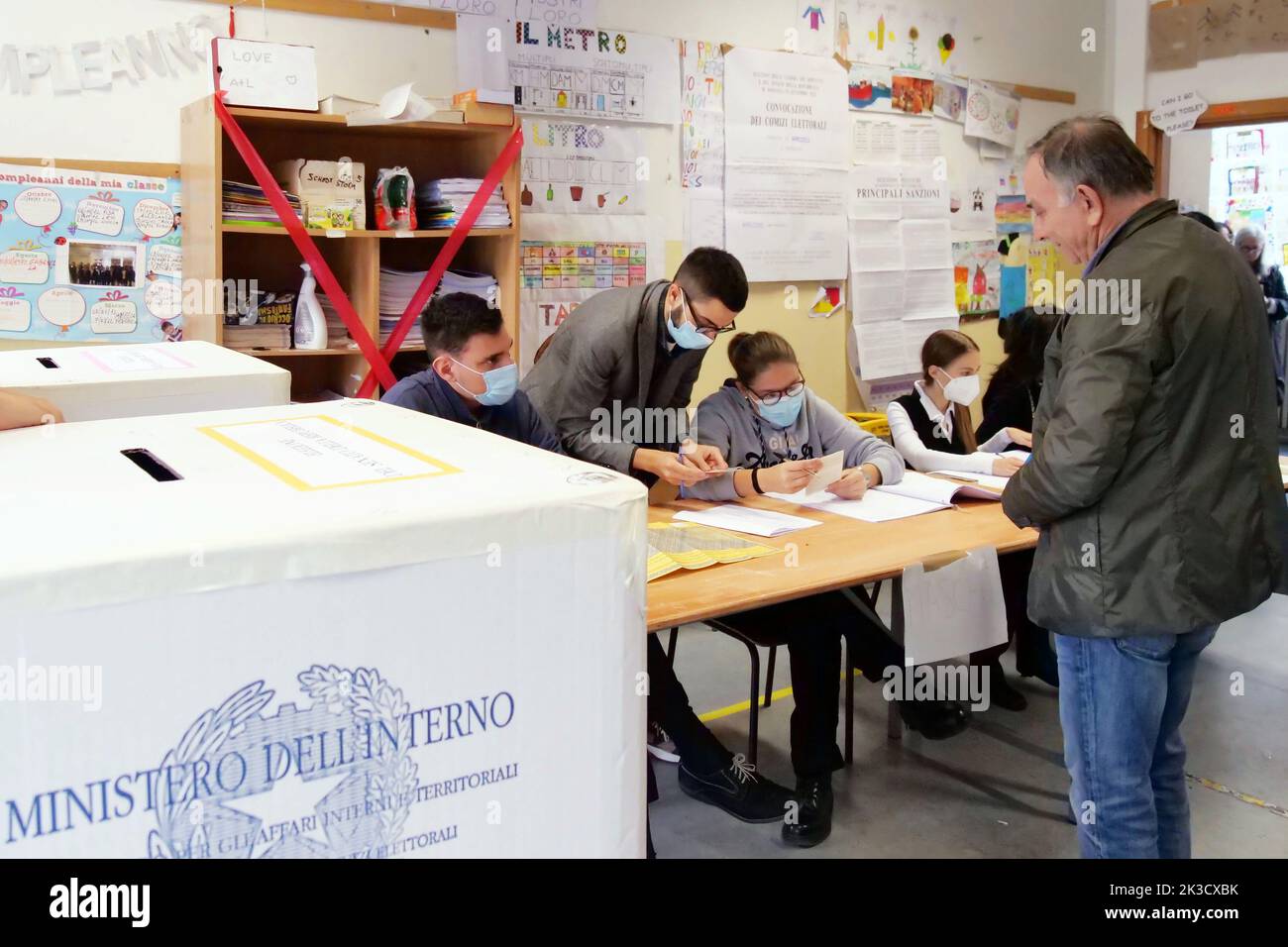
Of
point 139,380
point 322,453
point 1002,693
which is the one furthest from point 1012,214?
point 322,453

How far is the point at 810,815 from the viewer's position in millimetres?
2602

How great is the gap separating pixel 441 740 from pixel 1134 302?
4.89 ft

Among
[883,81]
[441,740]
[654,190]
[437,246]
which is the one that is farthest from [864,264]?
[441,740]

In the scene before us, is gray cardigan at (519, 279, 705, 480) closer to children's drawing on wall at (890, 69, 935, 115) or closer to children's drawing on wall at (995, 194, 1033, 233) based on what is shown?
children's drawing on wall at (890, 69, 935, 115)

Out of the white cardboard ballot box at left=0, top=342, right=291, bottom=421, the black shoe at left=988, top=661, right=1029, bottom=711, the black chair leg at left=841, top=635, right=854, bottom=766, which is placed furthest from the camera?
the black shoe at left=988, top=661, right=1029, bottom=711

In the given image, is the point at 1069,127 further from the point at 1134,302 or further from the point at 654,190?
the point at 654,190

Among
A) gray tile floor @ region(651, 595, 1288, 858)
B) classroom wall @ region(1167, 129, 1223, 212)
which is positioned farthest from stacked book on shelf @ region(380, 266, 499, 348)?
classroom wall @ region(1167, 129, 1223, 212)

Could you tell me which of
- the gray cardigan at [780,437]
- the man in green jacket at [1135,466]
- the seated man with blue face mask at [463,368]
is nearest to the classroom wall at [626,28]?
the seated man with blue face mask at [463,368]

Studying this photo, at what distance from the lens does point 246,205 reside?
124 inches

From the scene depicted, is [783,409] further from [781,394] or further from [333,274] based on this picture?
[333,274]

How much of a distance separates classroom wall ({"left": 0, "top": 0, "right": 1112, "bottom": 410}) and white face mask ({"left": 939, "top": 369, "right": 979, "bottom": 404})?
1194mm

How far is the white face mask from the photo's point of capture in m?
3.58

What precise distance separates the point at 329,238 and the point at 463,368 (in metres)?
1.14
